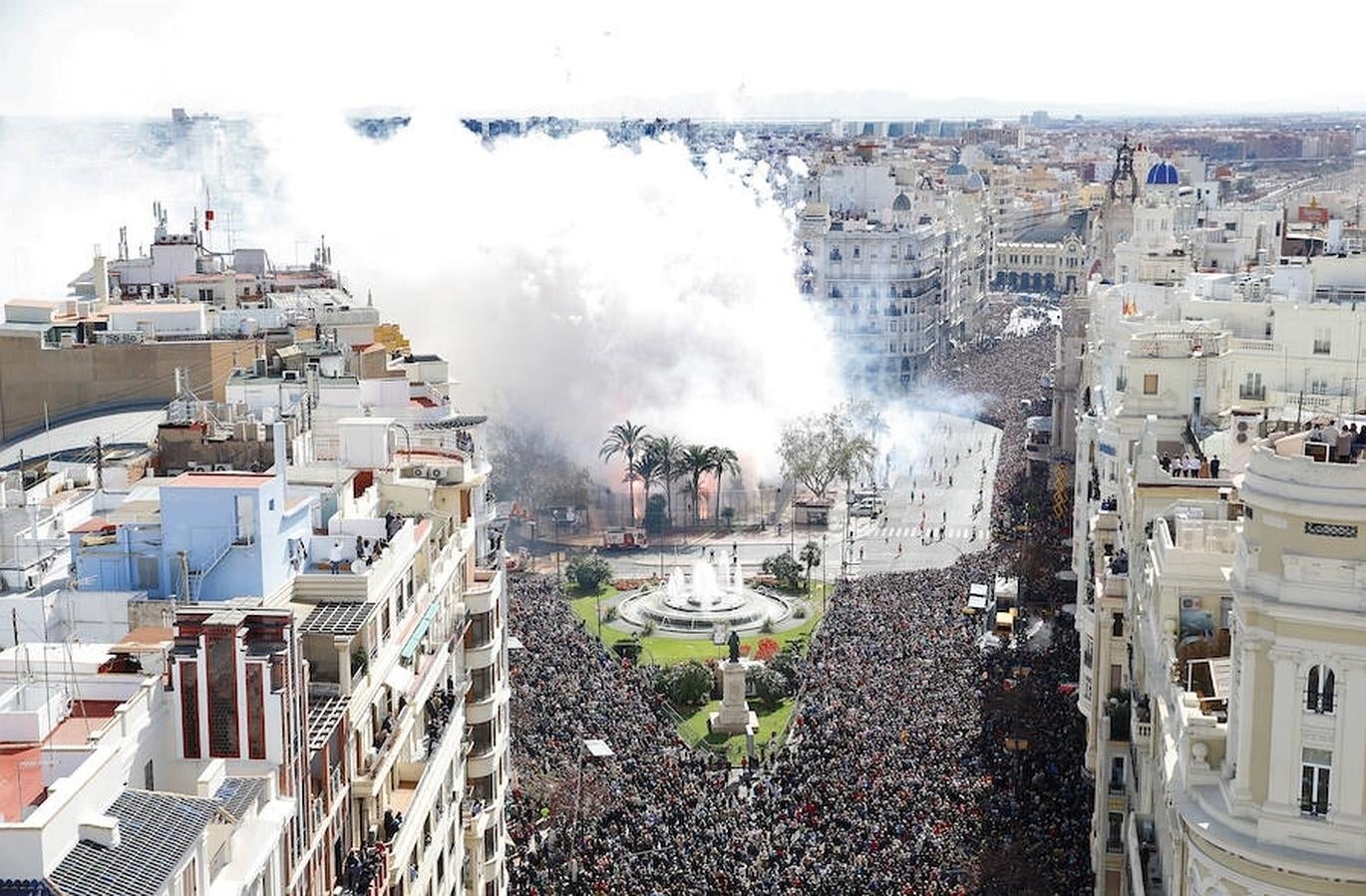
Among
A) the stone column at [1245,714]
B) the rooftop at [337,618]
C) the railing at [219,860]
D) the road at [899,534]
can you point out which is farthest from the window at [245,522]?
the road at [899,534]

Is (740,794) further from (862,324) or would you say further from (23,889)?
(862,324)

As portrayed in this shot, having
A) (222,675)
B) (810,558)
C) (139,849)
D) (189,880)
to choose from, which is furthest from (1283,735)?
(810,558)

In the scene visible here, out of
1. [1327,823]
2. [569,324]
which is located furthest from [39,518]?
[569,324]

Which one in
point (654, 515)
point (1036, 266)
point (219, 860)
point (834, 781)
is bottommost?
point (654, 515)

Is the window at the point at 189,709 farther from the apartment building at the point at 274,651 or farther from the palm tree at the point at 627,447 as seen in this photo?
the palm tree at the point at 627,447

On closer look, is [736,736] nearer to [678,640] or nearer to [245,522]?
[678,640]

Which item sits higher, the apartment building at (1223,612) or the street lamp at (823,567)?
the apartment building at (1223,612)
